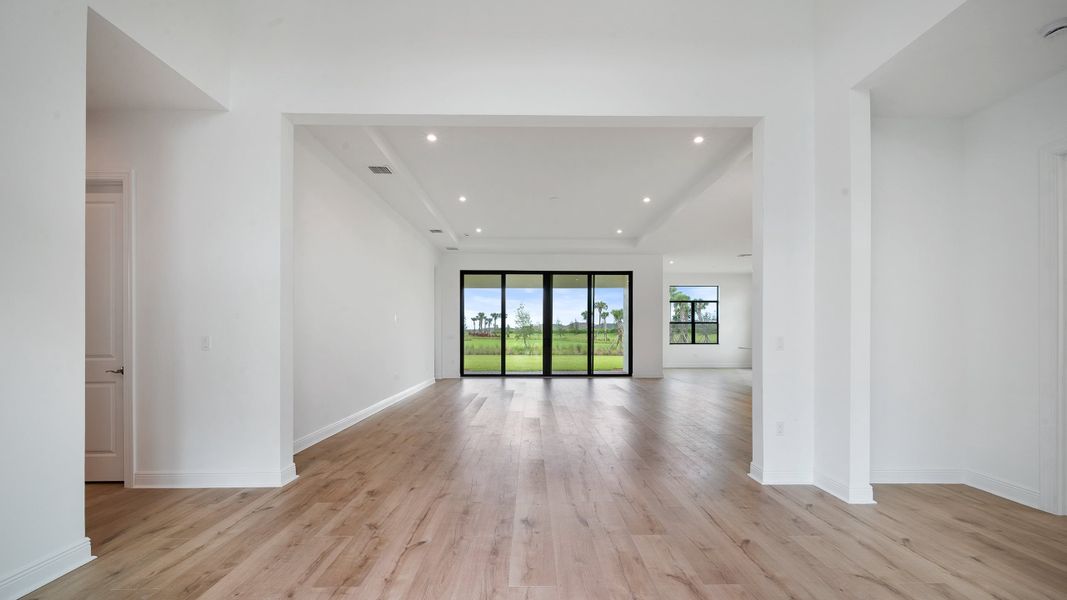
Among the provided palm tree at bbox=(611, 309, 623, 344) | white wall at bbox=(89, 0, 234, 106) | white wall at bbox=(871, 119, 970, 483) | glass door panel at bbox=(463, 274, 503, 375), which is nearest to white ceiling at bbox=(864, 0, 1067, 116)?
white wall at bbox=(871, 119, 970, 483)

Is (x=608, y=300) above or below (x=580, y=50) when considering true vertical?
below

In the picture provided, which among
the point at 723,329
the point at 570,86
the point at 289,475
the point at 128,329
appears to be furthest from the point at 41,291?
the point at 723,329

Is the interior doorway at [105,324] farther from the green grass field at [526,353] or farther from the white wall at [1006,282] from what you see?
the green grass field at [526,353]

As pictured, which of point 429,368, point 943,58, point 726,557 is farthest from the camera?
point 429,368

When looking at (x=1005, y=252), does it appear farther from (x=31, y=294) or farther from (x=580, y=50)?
(x=31, y=294)

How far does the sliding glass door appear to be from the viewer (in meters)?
11.1

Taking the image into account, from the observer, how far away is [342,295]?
543 centimetres

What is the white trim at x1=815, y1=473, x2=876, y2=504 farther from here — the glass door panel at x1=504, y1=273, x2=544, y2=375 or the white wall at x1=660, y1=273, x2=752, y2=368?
the white wall at x1=660, y1=273, x2=752, y2=368

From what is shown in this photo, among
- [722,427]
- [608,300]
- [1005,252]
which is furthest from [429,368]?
[1005,252]

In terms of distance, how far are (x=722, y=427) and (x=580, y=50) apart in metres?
4.28

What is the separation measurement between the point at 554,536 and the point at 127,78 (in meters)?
3.80

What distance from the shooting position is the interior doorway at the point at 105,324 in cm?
350

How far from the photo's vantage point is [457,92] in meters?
3.55

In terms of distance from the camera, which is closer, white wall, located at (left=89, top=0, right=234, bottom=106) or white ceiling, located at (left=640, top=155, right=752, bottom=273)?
white wall, located at (left=89, top=0, right=234, bottom=106)
